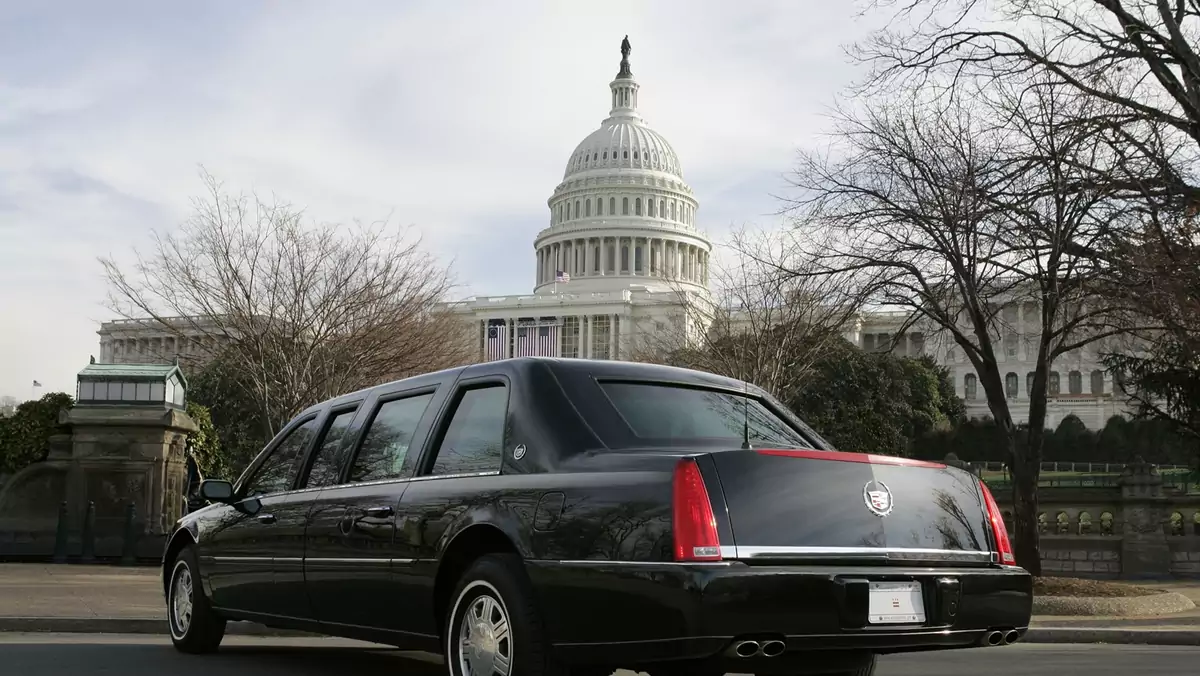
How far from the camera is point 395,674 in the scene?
7.33 meters

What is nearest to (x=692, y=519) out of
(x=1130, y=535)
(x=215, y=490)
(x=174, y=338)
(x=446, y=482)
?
(x=446, y=482)

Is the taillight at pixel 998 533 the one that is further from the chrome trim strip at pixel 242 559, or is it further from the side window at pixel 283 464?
the chrome trim strip at pixel 242 559

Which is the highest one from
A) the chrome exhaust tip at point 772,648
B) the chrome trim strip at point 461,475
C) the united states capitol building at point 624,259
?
the united states capitol building at point 624,259

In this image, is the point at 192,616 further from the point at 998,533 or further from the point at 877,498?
the point at 998,533

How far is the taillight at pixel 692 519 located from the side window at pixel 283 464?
10.6 ft

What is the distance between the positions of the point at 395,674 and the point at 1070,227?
39.4 ft

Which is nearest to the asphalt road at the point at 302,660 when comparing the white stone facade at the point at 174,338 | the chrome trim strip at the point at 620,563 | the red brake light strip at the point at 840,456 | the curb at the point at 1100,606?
the chrome trim strip at the point at 620,563

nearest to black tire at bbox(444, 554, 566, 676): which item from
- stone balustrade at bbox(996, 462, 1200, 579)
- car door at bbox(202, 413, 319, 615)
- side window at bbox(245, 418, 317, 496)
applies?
car door at bbox(202, 413, 319, 615)

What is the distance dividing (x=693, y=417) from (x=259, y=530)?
113 inches

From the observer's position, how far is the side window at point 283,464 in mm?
7469

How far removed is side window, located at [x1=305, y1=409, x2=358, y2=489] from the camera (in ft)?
22.8

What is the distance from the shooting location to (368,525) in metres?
6.28

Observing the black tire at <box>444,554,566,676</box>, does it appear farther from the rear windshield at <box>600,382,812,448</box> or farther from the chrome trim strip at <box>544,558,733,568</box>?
the rear windshield at <box>600,382,812,448</box>

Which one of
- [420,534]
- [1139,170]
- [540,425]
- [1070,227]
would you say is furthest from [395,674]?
[1139,170]
